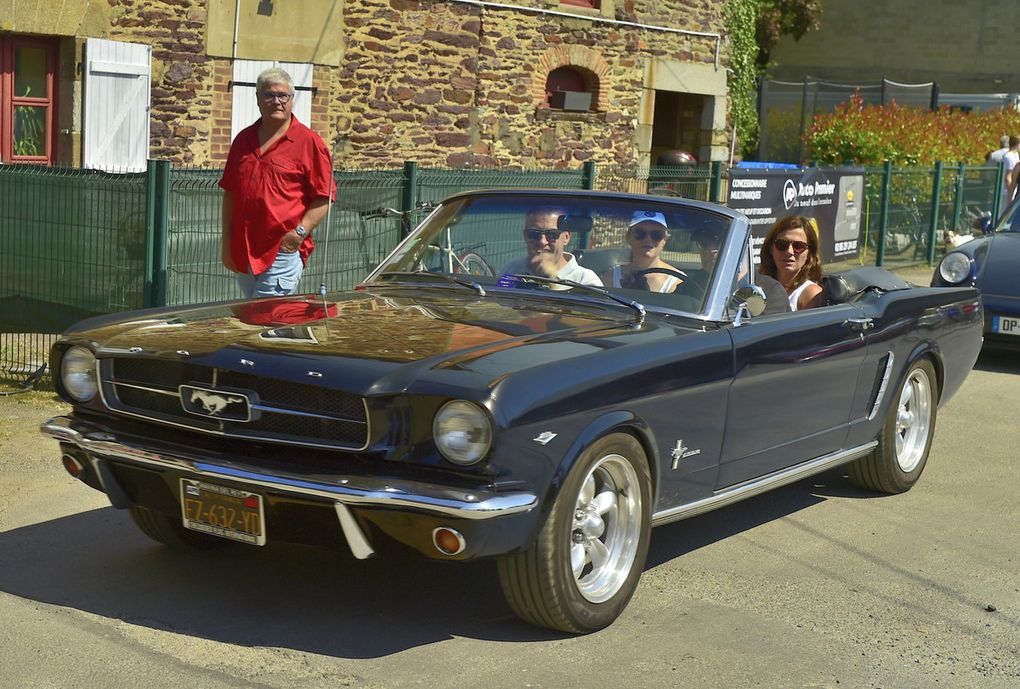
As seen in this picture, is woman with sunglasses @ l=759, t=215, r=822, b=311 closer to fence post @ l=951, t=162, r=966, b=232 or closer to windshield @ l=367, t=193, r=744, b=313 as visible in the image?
windshield @ l=367, t=193, r=744, b=313

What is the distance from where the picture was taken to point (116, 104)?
47.3ft

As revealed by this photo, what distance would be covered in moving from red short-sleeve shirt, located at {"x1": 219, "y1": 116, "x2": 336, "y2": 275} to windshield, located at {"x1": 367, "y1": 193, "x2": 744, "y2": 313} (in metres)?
1.39

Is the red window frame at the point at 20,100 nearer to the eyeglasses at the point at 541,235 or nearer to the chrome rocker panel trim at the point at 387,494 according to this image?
the eyeglasses at the point at 541,235

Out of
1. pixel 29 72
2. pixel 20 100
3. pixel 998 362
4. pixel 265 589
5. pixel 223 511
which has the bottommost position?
pixel 265 589

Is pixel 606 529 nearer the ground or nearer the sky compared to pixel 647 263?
nearer the ground

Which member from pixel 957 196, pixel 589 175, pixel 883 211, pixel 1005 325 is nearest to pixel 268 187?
pixel 589 175

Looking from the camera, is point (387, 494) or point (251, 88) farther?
point (251, 88)

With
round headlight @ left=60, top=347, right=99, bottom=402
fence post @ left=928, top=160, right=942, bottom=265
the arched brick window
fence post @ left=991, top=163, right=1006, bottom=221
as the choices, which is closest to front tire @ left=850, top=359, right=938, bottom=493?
round headlight @ left=60, top=347, right=99, bottom=402

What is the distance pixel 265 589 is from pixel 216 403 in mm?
867

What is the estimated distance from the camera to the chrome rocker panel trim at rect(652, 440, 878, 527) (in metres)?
5.21

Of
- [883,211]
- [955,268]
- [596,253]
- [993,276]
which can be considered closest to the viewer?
[596,253]

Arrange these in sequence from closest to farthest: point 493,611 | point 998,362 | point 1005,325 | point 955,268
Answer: point 493,611
point 1005,325
point 955,268
point 998,362

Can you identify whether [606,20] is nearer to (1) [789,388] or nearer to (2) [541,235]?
(2) [541,235]

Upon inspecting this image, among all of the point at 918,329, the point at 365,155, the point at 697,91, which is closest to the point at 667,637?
the point at 918,329
